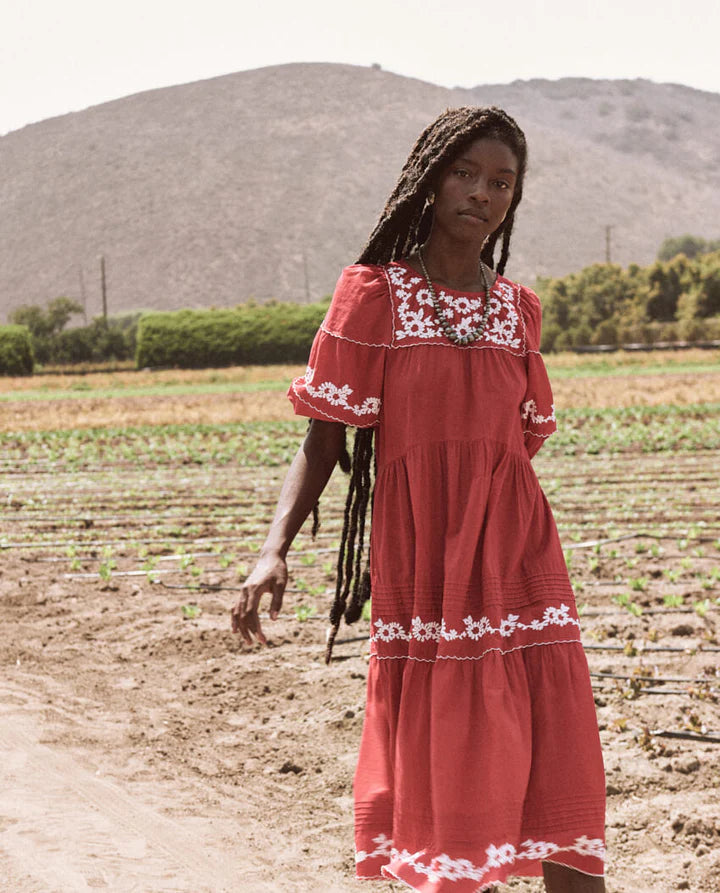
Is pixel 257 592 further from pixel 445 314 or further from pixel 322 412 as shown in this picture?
pixel 445 314

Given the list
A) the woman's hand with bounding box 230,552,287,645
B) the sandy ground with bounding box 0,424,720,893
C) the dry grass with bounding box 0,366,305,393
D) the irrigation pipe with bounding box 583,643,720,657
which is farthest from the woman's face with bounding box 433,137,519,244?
the dry grass with bounding box 0,366,305,393

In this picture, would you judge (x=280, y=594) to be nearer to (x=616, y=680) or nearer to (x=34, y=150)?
(x=616, y=680)

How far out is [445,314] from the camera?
2.57m

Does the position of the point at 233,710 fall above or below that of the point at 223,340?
below

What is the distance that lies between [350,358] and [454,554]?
0.50 meters

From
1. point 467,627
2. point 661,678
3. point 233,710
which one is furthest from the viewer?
point 233,710

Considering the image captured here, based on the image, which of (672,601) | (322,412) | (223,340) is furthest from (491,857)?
(223,340)

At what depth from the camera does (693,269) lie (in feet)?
157

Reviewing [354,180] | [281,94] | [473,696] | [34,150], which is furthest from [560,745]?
[281,94]

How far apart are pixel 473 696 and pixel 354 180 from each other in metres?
151

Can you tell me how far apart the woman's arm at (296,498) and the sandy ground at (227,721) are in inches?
45.3

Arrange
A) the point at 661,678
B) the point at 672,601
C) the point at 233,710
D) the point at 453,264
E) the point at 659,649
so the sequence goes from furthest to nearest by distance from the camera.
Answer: the point at 672,601 → the point at 659,649 → the point at 233,710 → the point at 661,678 → the point at 453,264

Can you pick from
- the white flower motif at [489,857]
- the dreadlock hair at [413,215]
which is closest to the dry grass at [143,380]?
the dreadlock hair at [413,215]

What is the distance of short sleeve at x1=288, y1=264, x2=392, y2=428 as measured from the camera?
2561 mm
